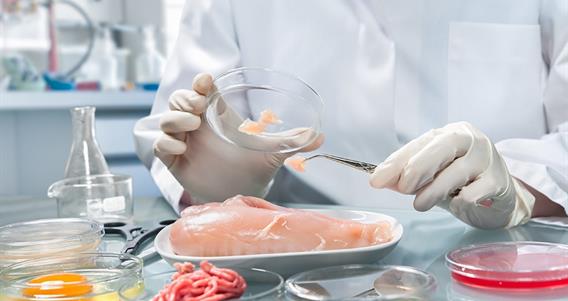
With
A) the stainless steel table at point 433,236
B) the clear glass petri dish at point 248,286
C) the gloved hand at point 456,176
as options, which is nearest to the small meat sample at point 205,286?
the clear glass petri dish at point 248,286

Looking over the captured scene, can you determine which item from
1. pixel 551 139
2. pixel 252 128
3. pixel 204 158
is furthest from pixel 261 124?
pixel 551 139

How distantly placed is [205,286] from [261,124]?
482mm

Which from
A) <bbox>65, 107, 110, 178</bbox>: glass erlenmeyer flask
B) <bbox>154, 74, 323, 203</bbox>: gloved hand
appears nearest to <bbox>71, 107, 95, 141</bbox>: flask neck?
<bbox>65, 107, 110, 178</bbox>: glass erlenmeyer flask

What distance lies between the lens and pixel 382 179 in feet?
2.96

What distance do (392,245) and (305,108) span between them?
0.36 metres

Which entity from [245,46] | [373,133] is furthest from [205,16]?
[373,133]

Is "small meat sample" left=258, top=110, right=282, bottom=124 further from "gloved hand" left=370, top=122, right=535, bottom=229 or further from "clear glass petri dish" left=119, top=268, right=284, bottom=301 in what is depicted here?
"clear glass petri dish" left=119, top=268, right=284, bottom=301

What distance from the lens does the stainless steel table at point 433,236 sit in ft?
2.21

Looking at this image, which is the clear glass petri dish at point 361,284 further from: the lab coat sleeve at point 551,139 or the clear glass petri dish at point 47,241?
the lab coat sleeve at point 551,139

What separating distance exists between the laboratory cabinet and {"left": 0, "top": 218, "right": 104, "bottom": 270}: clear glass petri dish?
6.38 ft

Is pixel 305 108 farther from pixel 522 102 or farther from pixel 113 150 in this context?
pixel 113 150

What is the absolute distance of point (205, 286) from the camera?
637 millimetres

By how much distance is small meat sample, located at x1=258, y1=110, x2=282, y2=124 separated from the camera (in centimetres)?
107

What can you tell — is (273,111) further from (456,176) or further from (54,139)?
(54,139)
